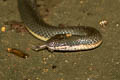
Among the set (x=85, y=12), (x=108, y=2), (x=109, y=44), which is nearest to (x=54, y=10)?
(x=85, y=12)

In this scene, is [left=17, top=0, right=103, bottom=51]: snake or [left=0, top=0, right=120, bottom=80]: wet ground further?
[left=17, top=0, right=103, bottom=51]: snake

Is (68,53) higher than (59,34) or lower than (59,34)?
lower

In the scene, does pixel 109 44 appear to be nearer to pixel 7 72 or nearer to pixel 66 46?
pixel 66 46

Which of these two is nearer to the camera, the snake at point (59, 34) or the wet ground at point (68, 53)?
the wet ground at point (68, 53)
